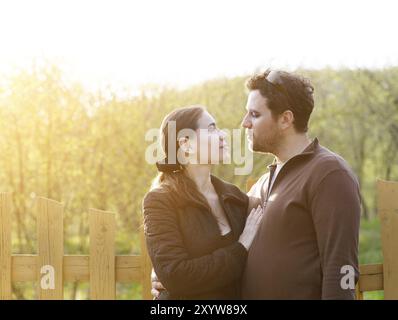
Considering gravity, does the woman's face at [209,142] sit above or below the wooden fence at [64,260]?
above

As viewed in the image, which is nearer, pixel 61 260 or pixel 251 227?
pixel 251 227

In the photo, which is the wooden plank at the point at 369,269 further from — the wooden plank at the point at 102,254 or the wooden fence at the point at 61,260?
the wooden plank at the point at 102,254

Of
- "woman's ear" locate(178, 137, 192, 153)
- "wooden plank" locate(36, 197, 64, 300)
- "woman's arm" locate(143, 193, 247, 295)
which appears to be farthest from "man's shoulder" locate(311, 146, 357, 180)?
"wooden plank" locate(36, 197, 64, 300)

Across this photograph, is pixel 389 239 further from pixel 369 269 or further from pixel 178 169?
pixel 178 169

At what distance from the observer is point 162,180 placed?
2.91 meters

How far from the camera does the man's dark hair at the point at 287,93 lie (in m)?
2.86

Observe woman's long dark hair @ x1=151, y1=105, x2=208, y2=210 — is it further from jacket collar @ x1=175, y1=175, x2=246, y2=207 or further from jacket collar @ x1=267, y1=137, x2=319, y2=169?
jacket collar @ x1=267, y1=137, x2=319, y2=169

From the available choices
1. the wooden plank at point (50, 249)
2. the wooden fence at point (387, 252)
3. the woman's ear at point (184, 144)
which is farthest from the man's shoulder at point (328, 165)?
the wooden plank at point (50, 249)

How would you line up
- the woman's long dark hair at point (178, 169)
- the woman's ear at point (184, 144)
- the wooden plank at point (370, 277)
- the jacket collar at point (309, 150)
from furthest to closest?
the wooden plank at point (370, 277)
the woman's ear at point (184, 144)
the woman's long dark hair at point (178, 169)
the jacket collar at point (309, 150)

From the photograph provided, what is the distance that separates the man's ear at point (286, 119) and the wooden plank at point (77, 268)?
104 centimetres

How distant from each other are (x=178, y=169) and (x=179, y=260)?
550 millimetres

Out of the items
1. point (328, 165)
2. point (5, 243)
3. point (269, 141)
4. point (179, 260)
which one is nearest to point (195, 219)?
point (179, 260)

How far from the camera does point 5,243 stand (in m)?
3.24
